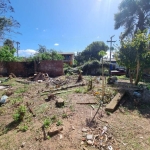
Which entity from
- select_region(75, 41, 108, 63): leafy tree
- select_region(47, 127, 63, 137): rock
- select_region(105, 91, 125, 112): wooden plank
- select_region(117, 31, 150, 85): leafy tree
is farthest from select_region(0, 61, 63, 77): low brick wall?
select_region(75, 41, 108, 63): leafy tree

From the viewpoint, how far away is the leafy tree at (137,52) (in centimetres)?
556

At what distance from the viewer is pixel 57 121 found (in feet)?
9.33

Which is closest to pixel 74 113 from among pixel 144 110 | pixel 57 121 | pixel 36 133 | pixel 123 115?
pixel 57 121

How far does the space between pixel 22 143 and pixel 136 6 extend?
13.9 m

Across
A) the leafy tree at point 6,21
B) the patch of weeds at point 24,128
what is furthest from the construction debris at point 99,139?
the leafy tree at point 6,21

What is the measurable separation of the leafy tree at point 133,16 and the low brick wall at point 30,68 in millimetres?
7283

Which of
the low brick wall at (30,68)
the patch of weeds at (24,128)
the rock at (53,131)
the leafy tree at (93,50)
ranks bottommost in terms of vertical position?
the patch of weeds at (24,128)

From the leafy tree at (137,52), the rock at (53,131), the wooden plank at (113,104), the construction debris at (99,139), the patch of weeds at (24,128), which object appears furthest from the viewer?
the leafy tree at (137,52)

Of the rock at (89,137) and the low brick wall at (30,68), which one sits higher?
the low brick wall at (30,68)

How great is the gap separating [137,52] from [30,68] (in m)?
8.69

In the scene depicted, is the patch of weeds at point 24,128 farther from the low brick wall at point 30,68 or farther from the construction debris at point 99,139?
the low brick wall at point 30,68

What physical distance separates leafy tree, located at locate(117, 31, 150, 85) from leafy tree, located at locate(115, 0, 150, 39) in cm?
654

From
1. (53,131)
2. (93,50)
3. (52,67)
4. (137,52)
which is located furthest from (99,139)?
(93,50)

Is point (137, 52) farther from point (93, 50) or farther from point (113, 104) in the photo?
point (93, 50)
